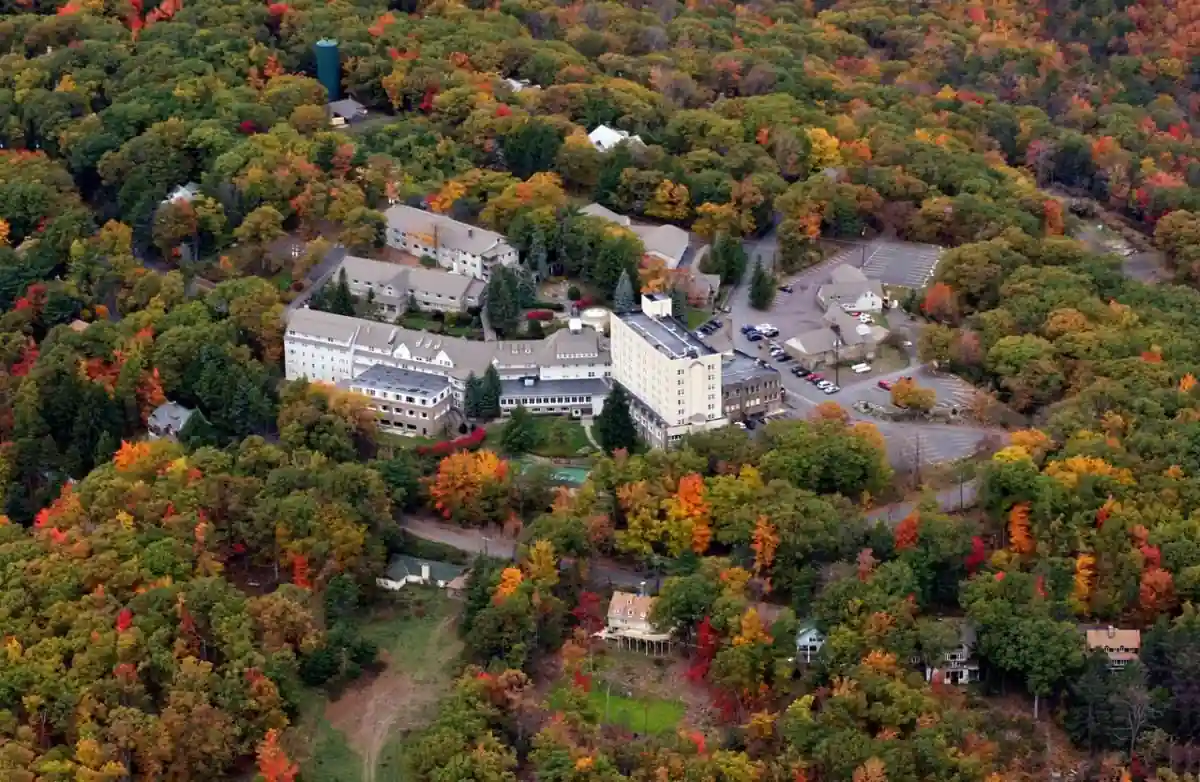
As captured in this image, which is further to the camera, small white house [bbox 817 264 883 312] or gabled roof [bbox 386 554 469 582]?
small white house [bbox 817 264 883 312]

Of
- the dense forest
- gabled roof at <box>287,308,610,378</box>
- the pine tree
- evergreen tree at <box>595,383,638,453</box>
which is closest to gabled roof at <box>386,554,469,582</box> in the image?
the dense forest

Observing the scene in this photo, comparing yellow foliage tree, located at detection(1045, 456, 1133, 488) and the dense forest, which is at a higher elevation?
yellow foliage tree, located at detection(1045, 456, 1133, 488)

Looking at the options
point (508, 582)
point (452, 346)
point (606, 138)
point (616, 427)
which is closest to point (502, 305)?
point (452, 346)

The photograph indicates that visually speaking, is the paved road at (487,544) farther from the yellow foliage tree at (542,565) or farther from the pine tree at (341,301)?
the pine tree at (341,301)

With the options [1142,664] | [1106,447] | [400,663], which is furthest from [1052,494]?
[400,663]

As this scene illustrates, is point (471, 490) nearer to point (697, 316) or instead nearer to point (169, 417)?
point (169, 417)

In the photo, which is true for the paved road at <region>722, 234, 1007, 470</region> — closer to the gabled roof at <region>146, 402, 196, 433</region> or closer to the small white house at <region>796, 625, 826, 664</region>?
the small white house at <region>796, 625, 826, 664</region>

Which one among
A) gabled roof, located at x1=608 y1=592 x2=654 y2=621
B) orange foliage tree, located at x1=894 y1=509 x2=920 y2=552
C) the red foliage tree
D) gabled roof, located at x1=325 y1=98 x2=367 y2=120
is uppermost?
orange foliage tree, located at x1=894 y1=509 x2=920 y2=552

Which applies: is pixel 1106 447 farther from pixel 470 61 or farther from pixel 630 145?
pixel 470 61
